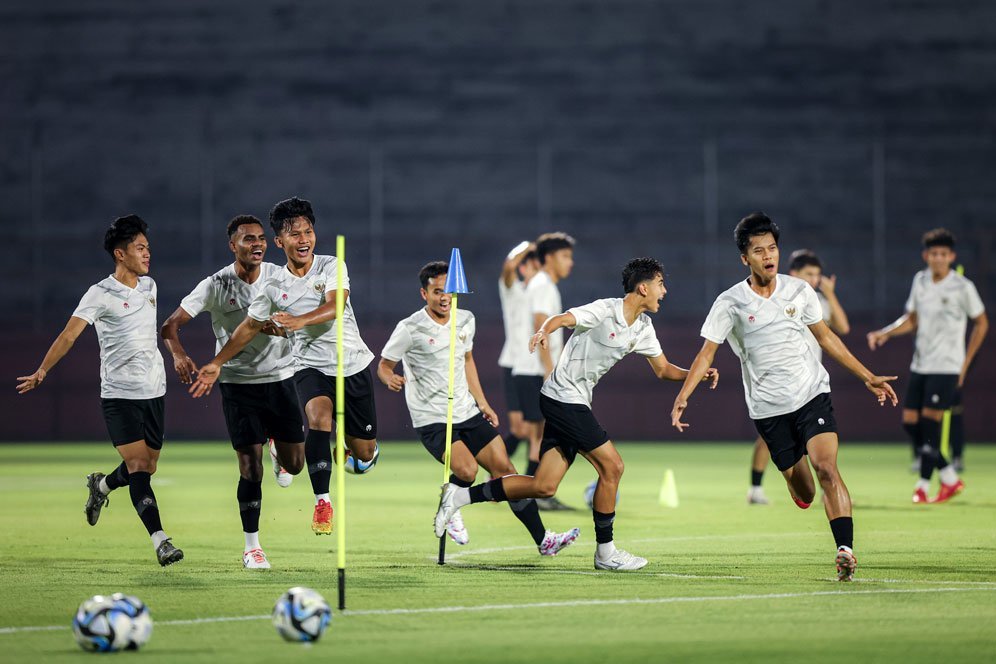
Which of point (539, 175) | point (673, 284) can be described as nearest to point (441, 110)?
point (539, 175)

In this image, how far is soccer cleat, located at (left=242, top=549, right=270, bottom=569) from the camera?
353 inches

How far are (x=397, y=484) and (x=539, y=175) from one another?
36.5 ft

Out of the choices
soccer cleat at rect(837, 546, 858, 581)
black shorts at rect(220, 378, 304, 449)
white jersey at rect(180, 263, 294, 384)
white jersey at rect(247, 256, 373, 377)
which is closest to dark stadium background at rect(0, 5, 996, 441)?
white jersey at rect(247, 256, 373, 377)

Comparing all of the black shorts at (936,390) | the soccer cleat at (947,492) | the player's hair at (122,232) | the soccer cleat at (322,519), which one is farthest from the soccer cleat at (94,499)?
the black shorts at (936,390)

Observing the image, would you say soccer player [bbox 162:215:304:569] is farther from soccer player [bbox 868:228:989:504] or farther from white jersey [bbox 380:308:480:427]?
soccer player [bbox 868:228:989:504]

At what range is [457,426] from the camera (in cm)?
1007

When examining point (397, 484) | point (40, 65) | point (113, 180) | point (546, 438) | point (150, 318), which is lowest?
point (397, 484)

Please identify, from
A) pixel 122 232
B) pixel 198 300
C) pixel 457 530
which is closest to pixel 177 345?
pixel 198 300

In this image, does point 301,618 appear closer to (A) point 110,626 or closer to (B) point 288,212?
(A) point 110,626

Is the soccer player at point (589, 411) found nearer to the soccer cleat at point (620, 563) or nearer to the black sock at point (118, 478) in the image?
the soccer cleat at point (620, 563)

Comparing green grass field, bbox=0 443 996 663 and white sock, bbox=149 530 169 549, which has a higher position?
white sock, bbox=149 530 169 549

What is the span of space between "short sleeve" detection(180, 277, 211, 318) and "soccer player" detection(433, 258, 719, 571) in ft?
6.76

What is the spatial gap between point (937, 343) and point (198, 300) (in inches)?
299

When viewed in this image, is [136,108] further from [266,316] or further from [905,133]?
[266,316]
